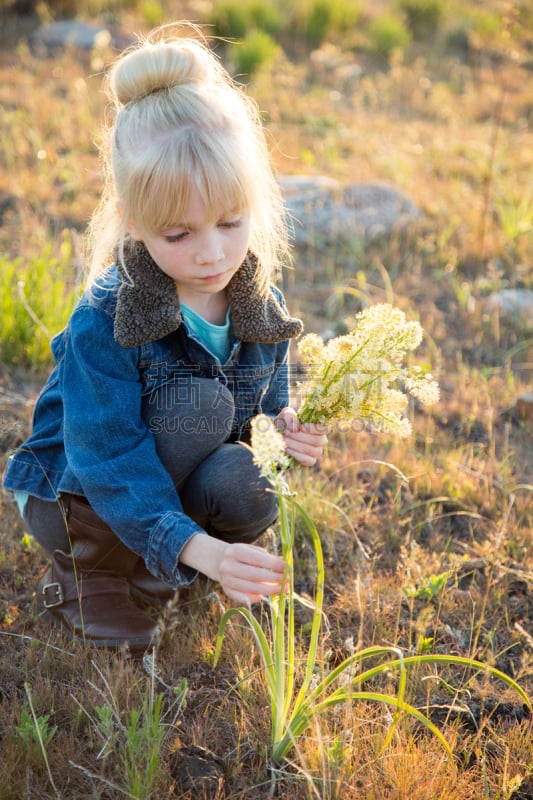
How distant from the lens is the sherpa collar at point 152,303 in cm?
177

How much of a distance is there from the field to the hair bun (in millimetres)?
841

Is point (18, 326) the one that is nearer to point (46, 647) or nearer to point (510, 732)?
point (46, 647)

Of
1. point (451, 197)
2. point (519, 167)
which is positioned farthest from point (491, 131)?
point (451, 197)

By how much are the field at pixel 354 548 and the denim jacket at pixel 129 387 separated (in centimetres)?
19

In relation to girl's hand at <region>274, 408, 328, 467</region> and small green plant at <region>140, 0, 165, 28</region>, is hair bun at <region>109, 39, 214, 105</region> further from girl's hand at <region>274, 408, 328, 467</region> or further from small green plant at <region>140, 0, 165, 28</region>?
small green plant at <region>140, 0, 165, 28</region>

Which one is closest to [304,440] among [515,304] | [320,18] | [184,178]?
[184,178]

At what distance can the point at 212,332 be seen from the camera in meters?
2.00

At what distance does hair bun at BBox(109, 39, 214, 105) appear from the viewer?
170 centimetres

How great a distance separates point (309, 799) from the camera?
1417mm

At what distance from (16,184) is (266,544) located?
10.6ft

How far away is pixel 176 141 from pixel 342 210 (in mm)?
3122

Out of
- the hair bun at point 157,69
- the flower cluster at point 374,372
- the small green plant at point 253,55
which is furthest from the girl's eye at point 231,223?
the small green plant at point 253,55

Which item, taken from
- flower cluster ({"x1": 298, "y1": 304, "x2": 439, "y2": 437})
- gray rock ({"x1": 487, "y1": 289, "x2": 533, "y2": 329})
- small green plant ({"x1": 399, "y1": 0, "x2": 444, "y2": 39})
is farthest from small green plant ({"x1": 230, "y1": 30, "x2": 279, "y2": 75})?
flower cluster ({"x1": 298, "y1": 304, "x2": 439, "y2": 437})

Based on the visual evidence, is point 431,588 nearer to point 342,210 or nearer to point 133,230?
point 133,230
